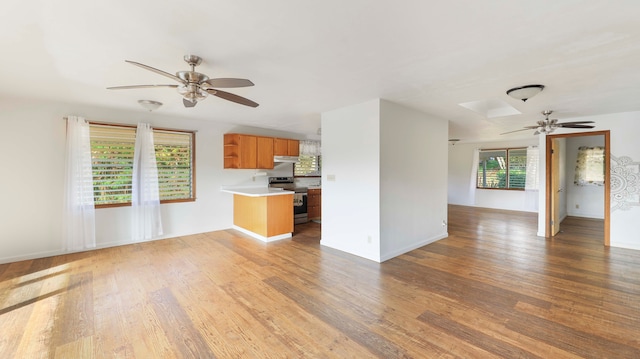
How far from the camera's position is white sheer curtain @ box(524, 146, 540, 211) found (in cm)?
788

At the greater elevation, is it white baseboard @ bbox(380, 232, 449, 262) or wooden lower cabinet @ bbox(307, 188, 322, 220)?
wooden lower cabinet @ bbox(307, 188, 322, 220)

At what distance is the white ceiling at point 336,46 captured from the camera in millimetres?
1692

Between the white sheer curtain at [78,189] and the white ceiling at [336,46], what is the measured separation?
2.36 feet

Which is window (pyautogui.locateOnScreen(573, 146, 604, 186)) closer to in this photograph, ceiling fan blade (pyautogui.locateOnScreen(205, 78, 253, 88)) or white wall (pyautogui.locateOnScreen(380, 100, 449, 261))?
white wall (pyautogui.locateOnScreen(380, 100, 449, 261))

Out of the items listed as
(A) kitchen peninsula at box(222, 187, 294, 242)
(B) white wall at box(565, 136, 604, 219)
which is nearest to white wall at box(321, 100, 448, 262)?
(A) kitchen peninsula at box(222, 187, 294, 242)

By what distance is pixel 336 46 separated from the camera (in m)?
2.18

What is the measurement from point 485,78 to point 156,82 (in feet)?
12.0

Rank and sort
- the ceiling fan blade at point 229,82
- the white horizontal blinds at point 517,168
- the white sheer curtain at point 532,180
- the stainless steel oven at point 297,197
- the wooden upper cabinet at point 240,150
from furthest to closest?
the white horizontal blinds at point 517,168
the white sheer curtain at point 532,180
the stainless steel oven at point 297,197
the wooden upper cabinet at point 240,150
the ceiling fan blade at point 229,82

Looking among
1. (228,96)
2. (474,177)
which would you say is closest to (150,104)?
(228,96)

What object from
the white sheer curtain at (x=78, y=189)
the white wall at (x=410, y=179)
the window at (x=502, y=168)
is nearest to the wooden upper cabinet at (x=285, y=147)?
the white wall at (x=410, y=179)

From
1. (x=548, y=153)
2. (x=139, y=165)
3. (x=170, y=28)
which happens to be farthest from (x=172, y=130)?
(x=548, y=153)

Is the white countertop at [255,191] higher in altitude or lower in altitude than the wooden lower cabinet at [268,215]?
higher

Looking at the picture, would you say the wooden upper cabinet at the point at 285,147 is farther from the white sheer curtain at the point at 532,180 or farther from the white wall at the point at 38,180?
the white sheer curtain at the point at 532,180

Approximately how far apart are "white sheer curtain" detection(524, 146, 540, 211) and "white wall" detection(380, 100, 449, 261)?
4.73 m
